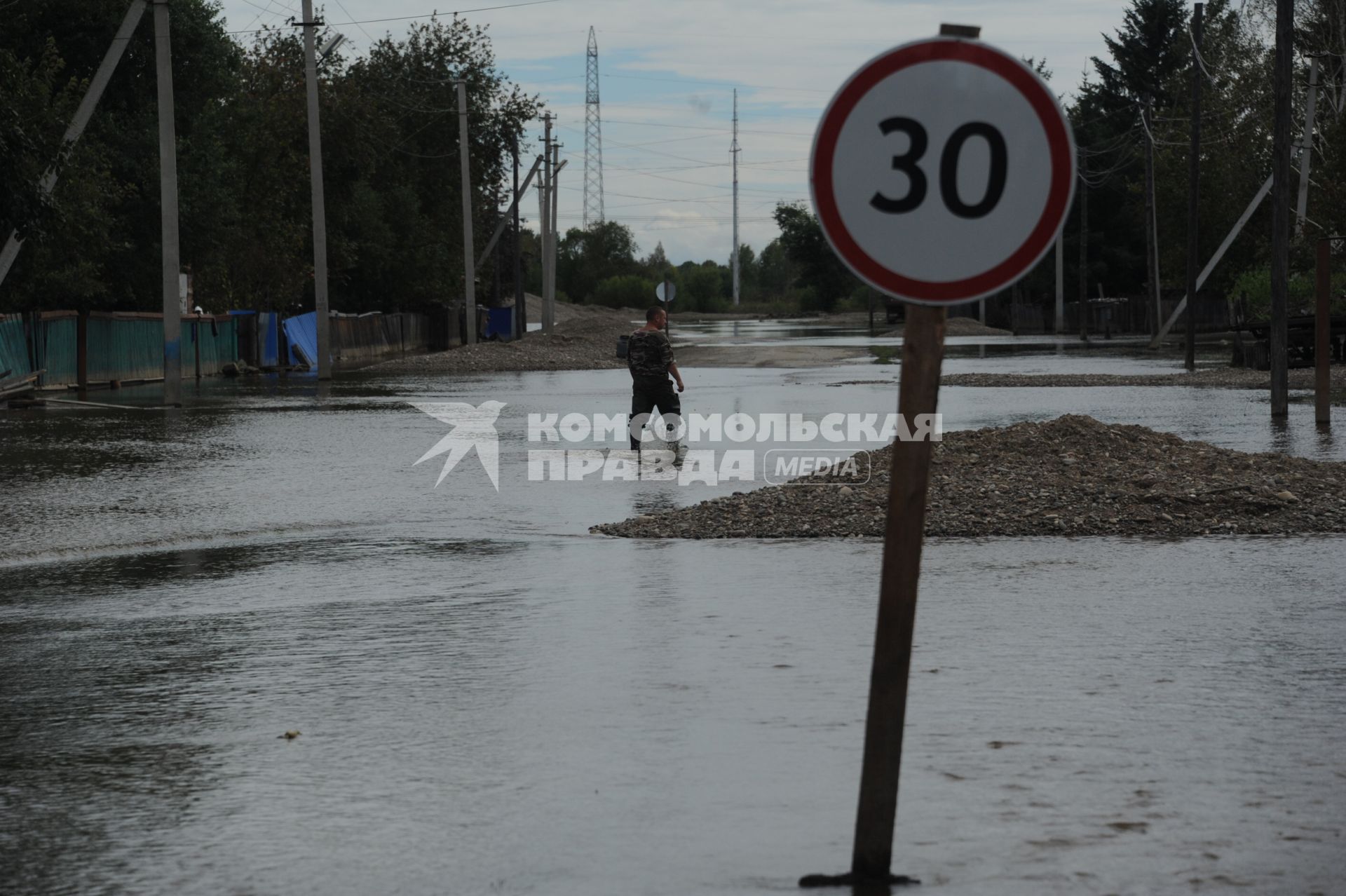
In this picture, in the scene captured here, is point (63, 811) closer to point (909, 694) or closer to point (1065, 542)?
point (909, 694)

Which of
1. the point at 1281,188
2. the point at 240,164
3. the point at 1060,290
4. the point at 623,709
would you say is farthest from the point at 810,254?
the point at 623,709

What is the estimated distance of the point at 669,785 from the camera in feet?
18.1

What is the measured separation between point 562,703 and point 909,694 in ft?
4.50

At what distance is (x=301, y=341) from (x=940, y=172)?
1787 inches

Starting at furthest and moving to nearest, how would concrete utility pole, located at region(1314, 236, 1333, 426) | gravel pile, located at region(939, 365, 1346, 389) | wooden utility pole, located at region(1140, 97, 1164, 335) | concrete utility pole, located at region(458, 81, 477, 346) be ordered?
wooden utility pole, located at region(1140, 97, 1164, 335) → concrete utility pole, located at region(458, 81, 477, 346) → gravel pile, located at region(939, 365, 1346, 389) → concrete utility pole, located at region(1314, 236, 1333, 426)

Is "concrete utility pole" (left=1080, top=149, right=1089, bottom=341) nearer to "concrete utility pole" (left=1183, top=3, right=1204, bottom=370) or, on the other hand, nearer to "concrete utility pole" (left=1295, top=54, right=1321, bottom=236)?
"concrete utility pole" (left=1295, top=54, right=1321, bottom=236)

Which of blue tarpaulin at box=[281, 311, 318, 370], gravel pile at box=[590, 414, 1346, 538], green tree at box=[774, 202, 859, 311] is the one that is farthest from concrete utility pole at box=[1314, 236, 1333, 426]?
green tree at box=[774, 202, 859, 311]

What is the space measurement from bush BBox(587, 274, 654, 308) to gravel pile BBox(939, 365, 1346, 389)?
399ft

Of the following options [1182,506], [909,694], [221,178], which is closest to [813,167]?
[909,694]

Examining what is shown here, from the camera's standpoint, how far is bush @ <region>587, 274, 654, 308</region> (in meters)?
158

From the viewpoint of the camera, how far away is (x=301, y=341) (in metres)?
48.4

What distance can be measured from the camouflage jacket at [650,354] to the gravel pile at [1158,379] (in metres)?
16.0

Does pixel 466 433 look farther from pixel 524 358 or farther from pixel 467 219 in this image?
pixel 467 219

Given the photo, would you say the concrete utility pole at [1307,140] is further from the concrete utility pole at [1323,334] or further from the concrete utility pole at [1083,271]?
the concrete utility pole at [1323,334]
